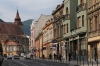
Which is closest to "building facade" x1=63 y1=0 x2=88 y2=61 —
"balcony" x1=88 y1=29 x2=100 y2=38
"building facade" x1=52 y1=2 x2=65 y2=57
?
"balcony" x1=88 y1=29 x2=100 y2=38

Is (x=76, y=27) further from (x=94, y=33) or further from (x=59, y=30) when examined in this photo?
(x=59, y=30)

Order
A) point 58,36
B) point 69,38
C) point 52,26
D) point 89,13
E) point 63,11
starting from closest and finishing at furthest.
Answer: point 89,13
point 69,38
point 63,11
point 58,36
point 52,26

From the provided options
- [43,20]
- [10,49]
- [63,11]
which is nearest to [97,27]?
[63,11]

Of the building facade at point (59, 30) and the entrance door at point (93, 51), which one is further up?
the building facade at point (59, 30)

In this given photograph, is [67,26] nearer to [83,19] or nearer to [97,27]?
[83,19]

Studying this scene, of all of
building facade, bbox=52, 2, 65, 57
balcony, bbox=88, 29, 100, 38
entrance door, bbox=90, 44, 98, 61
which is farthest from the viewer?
building facade, bbox=52, 2, 65, 57

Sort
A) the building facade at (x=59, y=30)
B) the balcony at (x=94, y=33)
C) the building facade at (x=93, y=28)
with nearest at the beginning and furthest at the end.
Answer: the balcony at (x=94, y=33), the building facade at (x=93, y=28), the building facade at (x=59, y=30)

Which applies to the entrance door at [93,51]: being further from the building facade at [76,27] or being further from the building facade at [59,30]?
the building facade at [59,30]

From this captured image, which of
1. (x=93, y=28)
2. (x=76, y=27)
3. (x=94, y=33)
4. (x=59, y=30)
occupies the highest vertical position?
(x=59, y=30)

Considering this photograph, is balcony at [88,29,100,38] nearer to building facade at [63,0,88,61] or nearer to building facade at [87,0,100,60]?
building facade at [87,0,100,60]

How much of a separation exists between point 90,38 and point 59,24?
84.5 feet

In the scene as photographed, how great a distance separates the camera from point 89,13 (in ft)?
162

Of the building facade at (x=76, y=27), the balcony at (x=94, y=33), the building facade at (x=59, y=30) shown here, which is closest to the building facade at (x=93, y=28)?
the balcony at (x=94, y=33)

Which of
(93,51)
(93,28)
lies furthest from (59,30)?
(93,28)
